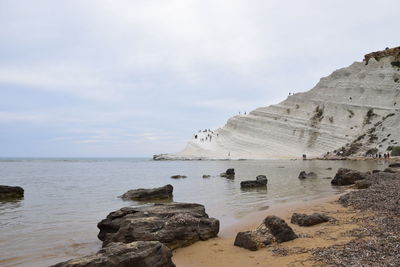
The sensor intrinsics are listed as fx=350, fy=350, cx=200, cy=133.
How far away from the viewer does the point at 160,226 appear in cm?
830

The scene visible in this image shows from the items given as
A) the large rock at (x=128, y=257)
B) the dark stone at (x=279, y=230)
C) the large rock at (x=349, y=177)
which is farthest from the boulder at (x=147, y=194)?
the large rock at (x=128, y=257)

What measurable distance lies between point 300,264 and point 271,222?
200 cm

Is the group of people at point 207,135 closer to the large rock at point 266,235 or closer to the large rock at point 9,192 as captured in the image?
the large rock at point 9,192

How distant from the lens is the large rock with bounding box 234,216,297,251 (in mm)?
7488

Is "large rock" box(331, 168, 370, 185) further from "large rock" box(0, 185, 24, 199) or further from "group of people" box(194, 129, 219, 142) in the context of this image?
"group of people" box(194, 129, 219, 142)

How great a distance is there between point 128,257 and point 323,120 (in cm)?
7824

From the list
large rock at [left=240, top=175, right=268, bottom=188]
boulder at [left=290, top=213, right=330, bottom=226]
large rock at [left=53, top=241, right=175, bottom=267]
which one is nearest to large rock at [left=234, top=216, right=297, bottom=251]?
boulder at [left=290, top=213, right=330, bottom=226]

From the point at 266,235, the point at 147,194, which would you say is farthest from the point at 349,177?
the point at 266,235

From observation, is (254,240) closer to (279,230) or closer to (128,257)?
(279,230)

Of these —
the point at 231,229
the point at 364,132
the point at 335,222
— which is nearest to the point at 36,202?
the point at 231,229

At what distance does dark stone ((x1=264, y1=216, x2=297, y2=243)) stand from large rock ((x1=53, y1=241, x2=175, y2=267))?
9.10ft

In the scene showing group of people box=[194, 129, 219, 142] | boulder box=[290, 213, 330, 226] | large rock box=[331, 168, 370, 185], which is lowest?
boulder box=[290, 213, 330, 226]

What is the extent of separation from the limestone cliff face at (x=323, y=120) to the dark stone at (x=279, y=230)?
62729 millimetres

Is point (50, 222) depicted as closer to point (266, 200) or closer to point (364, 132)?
point (266, 200)
